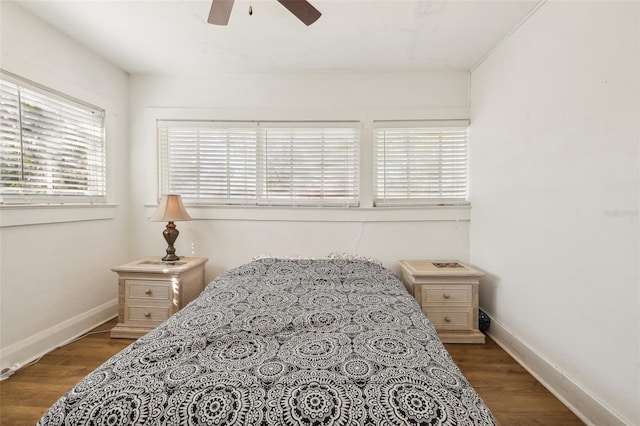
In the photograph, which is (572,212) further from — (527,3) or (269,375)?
(269,375)

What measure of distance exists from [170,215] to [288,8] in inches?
75.6

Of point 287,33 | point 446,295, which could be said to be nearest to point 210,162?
point 287,33

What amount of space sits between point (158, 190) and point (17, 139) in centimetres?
110

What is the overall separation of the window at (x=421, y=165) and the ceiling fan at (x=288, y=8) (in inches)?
54.1

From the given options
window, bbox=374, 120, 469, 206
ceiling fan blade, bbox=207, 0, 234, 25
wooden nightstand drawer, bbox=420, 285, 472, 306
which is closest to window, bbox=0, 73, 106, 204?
ceiling fan blade, bbox=207, 0, 234, 25

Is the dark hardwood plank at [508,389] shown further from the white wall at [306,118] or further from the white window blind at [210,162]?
the white window blind at [210,162]

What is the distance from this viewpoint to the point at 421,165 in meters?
2.87

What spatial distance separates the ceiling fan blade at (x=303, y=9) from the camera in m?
1.57

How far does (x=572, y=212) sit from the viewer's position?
1.66m

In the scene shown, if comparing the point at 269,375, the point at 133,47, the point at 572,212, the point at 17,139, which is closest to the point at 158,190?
the point at 17,139

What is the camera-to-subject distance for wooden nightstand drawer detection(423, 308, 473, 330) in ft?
7.91

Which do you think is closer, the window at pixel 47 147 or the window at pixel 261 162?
the window at pixel 47 147

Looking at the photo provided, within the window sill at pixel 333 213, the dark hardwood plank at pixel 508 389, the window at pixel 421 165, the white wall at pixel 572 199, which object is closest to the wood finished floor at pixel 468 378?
the dark hardwood plank at pixel 508 389

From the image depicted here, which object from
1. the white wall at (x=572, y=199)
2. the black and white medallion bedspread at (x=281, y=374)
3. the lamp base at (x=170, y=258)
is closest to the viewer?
the black and white medallion bedspread at (x=281, y=374)
